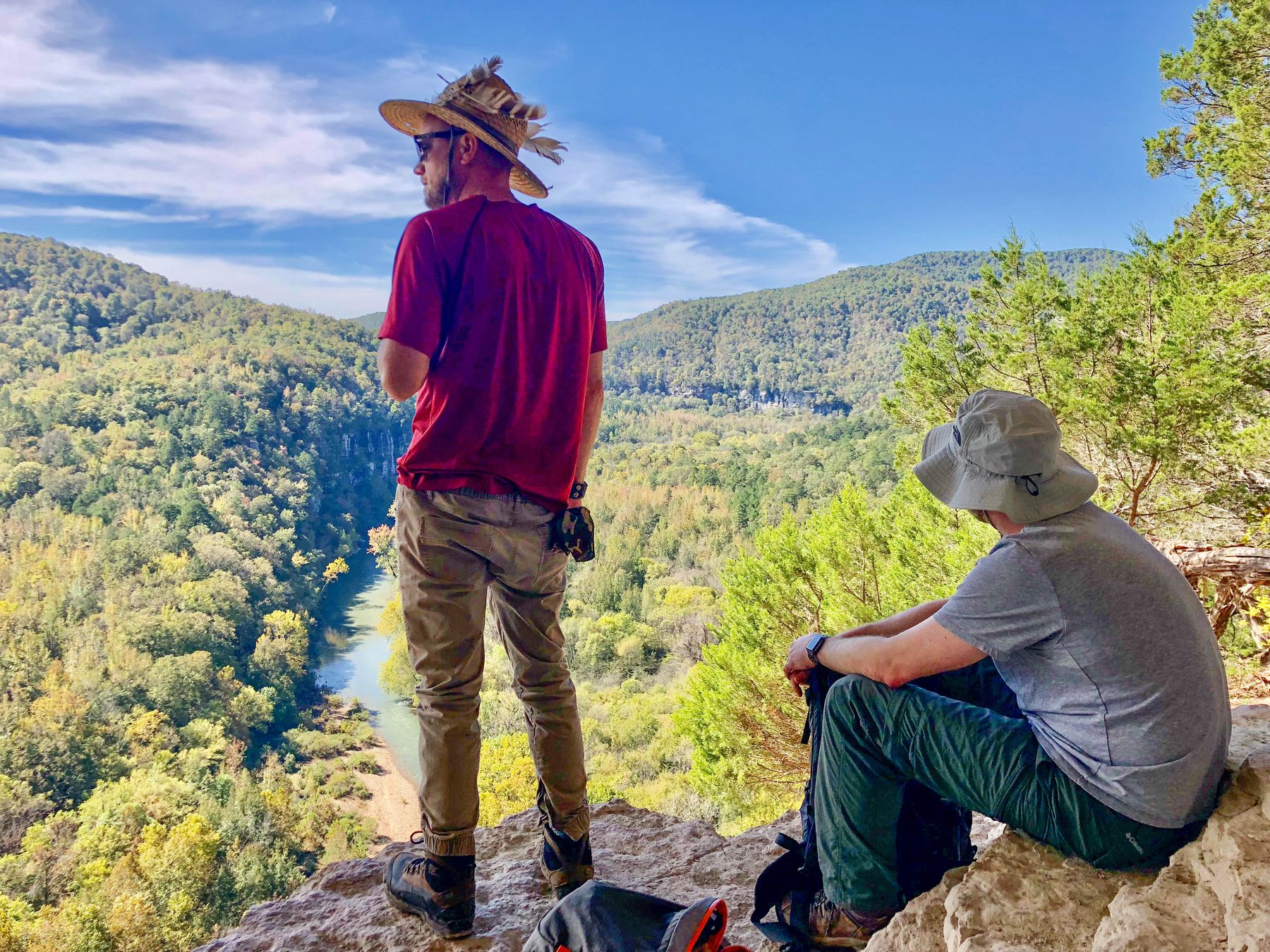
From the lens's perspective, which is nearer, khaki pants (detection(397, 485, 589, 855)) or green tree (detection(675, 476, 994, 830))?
khaki pants (detection(397, 485, 589, 855))

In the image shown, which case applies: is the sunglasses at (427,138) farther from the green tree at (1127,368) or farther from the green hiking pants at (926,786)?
the green tree at (1127,368)

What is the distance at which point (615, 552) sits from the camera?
45.8 m

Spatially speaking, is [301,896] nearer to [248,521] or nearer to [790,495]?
[790,495]

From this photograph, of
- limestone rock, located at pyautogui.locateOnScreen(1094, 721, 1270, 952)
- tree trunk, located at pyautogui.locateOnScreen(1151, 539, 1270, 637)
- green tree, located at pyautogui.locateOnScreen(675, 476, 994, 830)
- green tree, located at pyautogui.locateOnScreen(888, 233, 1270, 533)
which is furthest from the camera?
green tree, located at pyautogui.locateOnScreen(675, 476, 994, 830)

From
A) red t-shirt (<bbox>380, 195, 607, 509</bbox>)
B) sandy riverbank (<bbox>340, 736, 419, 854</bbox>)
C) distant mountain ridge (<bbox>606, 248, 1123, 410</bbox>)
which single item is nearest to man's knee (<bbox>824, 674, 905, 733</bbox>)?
red t-shirt (<bbox>380, 195, 607, 509</bbox>)

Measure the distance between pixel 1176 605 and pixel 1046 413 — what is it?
1.08 ft

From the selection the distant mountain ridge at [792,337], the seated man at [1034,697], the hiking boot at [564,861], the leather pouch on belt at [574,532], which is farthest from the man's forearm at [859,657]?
the distant mountain ridge at [792,337]

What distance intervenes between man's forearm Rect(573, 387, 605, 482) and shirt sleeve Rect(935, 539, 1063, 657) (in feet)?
2.71

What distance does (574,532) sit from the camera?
5.30ft

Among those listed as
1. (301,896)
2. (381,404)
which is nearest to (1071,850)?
(301,896)

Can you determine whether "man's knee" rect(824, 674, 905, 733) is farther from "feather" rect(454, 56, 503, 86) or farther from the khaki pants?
"feather" rect(454, 56, 503, 86)

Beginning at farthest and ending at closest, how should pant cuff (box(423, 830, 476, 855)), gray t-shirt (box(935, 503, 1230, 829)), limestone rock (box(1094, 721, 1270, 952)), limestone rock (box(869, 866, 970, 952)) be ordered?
1. pant cuff (box(423, 830, 476, 855))
2. limestone rock (box(869, 866, 970, 952))
3. gray t-shirt (box(935, 503, 1230, 829))
4. limestone rock (box(1094, 721, 1270, 952))

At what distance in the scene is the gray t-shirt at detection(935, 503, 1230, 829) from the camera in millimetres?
1062

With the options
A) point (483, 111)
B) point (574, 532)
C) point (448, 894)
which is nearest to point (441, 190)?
point (483, 111)
